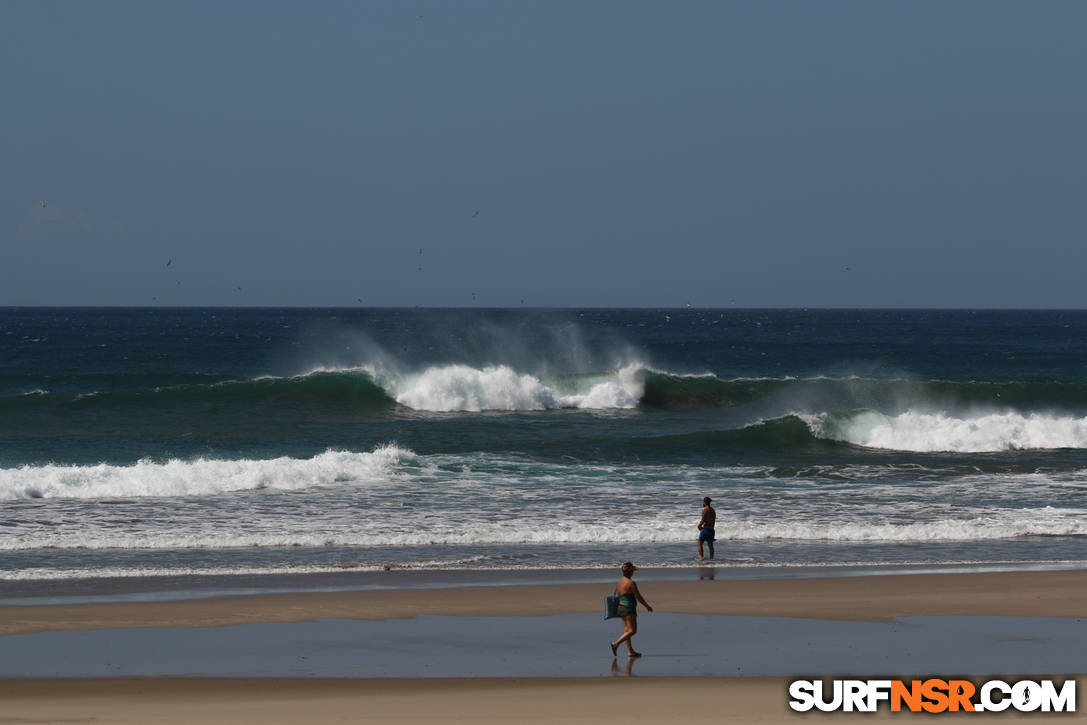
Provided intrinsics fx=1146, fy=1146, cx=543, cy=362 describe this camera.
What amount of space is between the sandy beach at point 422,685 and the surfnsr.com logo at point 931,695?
0.17 m

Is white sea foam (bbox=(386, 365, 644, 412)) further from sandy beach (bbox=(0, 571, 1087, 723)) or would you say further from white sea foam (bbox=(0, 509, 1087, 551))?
sandy beach (bbox=(0, 571, 1087, 723))

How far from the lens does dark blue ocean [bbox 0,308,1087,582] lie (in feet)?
56.7

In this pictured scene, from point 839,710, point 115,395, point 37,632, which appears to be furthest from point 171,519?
point 115,395

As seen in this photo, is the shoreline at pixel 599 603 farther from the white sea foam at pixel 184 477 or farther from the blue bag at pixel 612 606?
the white sea foam at pixel 184 477

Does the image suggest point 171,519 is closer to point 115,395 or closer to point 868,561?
point 868,561

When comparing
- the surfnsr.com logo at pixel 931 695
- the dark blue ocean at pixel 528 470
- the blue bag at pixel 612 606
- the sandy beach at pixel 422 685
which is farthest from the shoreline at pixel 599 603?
the surfnsr.com logo at pixel 931 695

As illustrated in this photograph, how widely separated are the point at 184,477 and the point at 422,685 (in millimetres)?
13847

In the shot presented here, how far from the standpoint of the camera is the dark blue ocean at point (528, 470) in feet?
56.7

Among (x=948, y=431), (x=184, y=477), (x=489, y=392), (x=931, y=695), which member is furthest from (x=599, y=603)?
(x=489, y=392)

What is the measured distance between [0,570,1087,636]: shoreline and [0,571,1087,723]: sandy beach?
25 mm

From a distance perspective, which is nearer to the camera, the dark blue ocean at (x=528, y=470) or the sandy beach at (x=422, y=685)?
the sandy beach at (x=422, y=685)

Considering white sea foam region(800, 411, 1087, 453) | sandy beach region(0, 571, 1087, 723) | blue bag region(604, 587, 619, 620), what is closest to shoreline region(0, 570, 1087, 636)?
sandy beach region(0, 571, 1087, 723)

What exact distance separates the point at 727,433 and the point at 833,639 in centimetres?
2024

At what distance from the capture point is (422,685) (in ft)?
33.0
